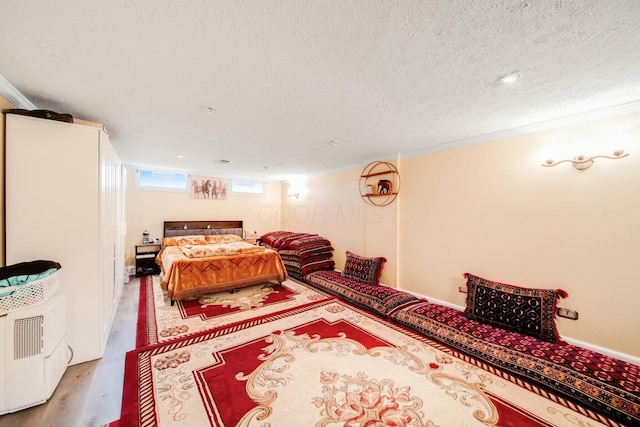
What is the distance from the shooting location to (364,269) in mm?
4152

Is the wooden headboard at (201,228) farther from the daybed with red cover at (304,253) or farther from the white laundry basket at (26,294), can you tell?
the white laundry basket at (26,294)

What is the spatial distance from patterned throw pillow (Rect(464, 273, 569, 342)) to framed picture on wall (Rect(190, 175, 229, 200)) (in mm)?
5663

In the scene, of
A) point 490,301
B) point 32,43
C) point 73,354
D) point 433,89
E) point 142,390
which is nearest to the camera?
point 32,43

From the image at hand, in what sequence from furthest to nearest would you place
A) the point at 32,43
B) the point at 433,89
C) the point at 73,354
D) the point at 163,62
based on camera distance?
the point at 73,354 < the point at 433,89 < the point at 163,62 < the point at 32,43

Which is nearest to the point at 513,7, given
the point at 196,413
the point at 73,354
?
the point at 196,413

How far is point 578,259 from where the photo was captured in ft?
7.83

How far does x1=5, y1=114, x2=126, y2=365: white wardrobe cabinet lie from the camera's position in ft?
6.24

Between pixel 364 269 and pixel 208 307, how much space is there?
256cm

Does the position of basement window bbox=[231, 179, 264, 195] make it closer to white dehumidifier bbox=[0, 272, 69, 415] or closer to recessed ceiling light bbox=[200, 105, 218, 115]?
recessed ceiling light bbox=[200, 105, 218, 115]

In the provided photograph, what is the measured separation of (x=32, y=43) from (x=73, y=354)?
7.98 ft

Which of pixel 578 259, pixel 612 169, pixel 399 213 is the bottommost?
pixel 578 259

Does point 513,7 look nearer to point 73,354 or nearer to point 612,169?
point 612,169

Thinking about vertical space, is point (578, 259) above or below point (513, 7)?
below

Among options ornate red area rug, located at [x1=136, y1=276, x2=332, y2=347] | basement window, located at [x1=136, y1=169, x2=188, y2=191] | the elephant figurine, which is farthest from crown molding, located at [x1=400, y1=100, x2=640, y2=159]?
basement window, located at [x1=136, y1=169, x2=188, y2=191]
